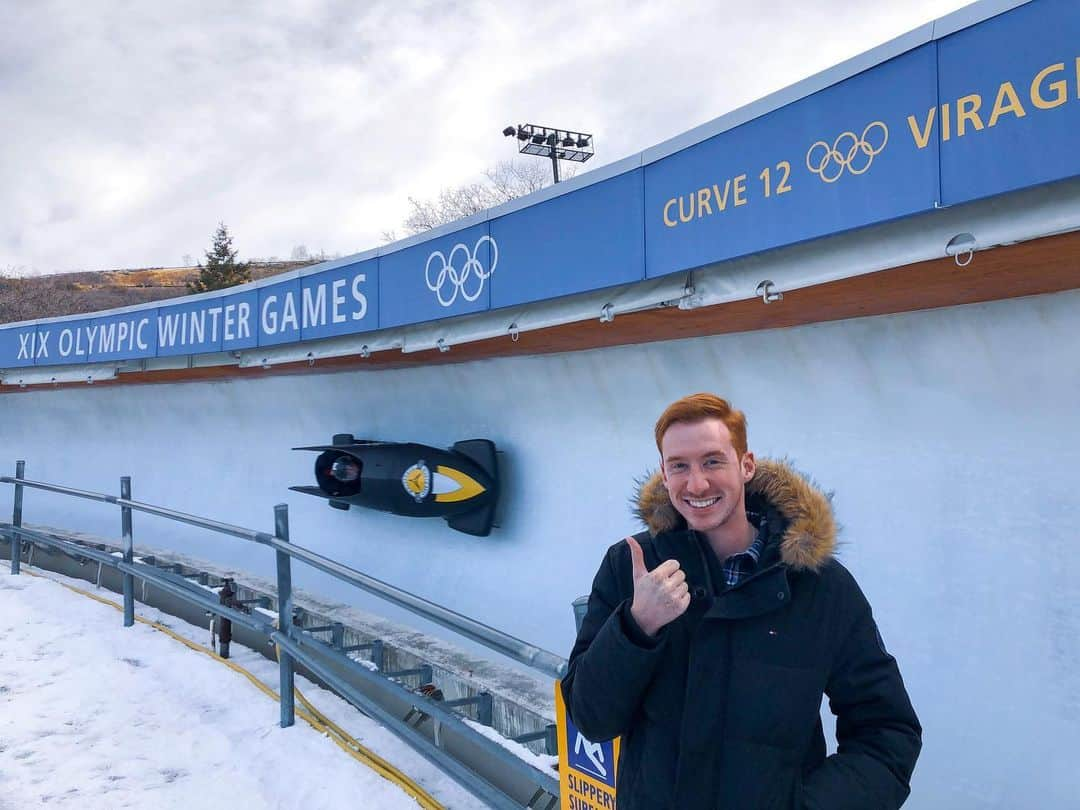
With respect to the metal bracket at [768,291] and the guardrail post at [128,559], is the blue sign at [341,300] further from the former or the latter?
the metal bracket at [768,291]

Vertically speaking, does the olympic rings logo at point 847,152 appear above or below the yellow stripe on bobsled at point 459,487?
above

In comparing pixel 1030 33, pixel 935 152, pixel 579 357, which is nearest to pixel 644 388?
pixel 579 357

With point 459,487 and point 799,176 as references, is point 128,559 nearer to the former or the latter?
point 459,487

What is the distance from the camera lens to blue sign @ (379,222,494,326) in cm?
431

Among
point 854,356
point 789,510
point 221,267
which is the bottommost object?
point 789,510

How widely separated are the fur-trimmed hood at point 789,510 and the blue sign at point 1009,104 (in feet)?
4.02

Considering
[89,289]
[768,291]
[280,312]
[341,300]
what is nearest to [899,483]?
[768,291]

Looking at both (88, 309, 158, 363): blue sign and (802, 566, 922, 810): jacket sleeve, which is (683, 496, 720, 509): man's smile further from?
(88, 309, 158, 363): blue sign

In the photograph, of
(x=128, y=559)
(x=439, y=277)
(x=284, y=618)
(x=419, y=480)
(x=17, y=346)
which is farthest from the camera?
(x=17, y=346)

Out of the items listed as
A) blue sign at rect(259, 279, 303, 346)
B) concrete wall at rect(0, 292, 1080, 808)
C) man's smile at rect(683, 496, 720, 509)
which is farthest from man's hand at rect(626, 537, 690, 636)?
blue sign at rect(259, 279, 303, 346)

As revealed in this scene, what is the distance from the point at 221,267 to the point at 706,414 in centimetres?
4171

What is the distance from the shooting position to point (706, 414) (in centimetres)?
143

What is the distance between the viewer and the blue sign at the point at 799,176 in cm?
237

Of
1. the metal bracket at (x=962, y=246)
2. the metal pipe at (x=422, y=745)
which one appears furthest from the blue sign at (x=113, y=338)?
the metal bracket at (x=962, y=246)
